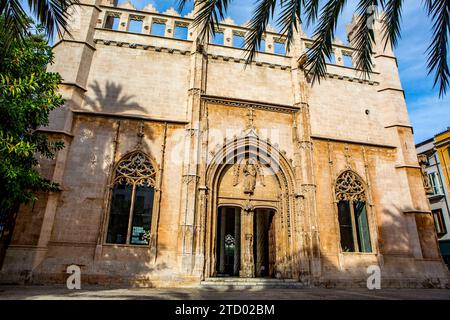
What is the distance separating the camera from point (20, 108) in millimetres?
7176

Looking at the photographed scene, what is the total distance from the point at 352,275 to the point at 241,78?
33.0 feet

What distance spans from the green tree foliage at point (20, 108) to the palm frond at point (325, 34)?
6598 mm

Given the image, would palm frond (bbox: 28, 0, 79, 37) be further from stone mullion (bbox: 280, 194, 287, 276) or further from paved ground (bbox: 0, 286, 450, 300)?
stone mullion (bbox: 280, 194, 287, 276)

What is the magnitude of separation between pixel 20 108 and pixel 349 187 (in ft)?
41.7

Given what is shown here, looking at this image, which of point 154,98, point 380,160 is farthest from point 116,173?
point 380,160

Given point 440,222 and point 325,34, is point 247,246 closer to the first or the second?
point 325,34

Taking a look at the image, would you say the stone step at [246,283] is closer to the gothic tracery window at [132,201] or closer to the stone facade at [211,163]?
the stone facade at [211,163]

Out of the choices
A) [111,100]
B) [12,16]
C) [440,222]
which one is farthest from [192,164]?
[440,222]

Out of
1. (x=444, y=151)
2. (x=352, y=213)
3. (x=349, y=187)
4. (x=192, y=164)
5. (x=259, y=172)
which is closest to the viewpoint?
(x=192, y=164)

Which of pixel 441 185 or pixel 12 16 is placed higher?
pixel 441 185

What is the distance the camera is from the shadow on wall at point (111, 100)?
12234 mm

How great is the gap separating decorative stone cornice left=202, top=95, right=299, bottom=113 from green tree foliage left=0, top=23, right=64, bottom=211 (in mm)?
6412

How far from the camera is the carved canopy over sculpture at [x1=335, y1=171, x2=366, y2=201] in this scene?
519 inches

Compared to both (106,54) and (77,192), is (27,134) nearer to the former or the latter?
(77,192)
